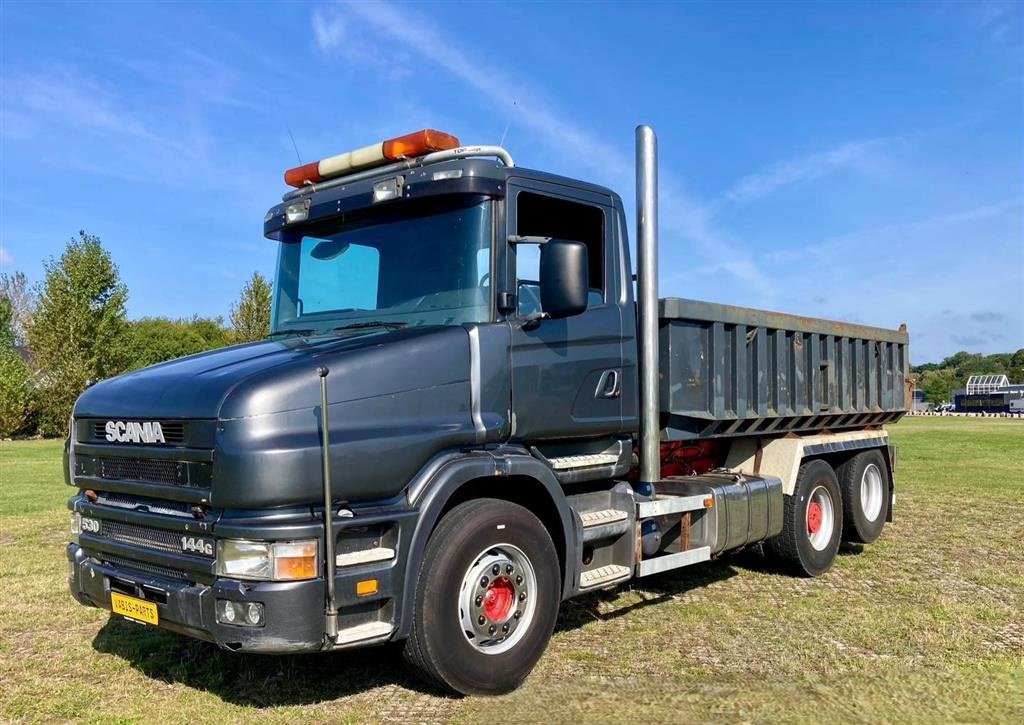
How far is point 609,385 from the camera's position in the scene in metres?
5.70

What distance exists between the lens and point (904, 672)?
510cm

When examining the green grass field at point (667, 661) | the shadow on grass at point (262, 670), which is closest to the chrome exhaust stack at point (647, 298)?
the green grass field at point (667, 661)

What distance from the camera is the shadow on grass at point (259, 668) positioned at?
4.77 metres

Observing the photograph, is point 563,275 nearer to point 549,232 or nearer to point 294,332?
point 549,232

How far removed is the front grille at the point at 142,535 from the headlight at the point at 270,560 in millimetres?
436

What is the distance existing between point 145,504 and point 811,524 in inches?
236

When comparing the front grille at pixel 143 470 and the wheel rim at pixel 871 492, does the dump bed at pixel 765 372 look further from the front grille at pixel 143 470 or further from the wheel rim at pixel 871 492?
the front grille at pixel 143 470

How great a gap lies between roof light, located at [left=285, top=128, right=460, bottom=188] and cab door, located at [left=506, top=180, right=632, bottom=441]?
549 millimetres

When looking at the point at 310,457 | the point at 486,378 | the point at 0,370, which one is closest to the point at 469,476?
the point at 486,378

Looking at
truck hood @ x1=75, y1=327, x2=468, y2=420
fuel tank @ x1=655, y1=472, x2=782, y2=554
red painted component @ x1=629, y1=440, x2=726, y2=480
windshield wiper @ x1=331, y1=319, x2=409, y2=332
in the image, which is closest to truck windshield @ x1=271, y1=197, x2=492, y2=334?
windshield wiper @ x1=331, y1=319, x2=409, y2=332

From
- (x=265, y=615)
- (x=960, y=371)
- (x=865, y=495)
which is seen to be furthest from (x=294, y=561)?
(x=960, y=371)

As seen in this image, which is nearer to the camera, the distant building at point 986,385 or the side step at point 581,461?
the side step at point 581,461

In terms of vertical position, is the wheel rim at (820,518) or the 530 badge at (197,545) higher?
the 530 badge at (197,545)

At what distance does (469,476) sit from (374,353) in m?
0.82
